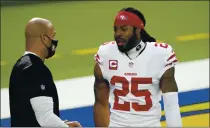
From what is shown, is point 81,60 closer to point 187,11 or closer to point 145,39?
point 187,11

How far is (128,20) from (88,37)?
8816 millimetres

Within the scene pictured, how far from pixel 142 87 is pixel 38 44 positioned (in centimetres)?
104

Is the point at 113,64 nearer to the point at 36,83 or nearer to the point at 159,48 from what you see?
the point at 159,48

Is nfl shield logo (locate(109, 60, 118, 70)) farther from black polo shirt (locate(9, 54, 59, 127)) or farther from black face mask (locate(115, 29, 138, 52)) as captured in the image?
black polo shirt (locate(9, 54, 59, 127))

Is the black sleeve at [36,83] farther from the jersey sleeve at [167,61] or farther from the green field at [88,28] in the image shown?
the green field at [88,28]

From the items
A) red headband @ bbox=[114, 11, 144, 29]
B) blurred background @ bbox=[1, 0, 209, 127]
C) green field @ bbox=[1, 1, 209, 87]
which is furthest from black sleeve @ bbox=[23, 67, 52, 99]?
green field @ bbox=[1, 1, 209, 87]

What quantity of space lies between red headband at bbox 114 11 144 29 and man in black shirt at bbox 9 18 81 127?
26.7 inches

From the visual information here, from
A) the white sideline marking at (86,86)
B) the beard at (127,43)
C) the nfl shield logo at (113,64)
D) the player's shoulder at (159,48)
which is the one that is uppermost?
the beard at (127,43)

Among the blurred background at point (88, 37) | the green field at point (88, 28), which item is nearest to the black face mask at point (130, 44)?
the blurred background at point (88, 37)

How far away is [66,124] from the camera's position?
183 inches

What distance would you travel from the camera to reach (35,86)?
4.46m

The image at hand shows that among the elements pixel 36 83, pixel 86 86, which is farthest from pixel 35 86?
pixel 86 86

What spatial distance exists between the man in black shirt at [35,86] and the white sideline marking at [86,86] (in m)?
4.50

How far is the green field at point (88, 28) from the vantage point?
472 inches
